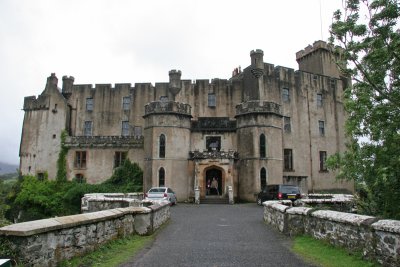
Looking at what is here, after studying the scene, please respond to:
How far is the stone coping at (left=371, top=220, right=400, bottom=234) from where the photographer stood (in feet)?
20.7

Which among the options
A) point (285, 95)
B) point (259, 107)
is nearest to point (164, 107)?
point (259, 107)

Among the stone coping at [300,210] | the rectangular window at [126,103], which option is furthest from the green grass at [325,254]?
the rectangular window at [126,103]

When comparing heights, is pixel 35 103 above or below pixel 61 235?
above

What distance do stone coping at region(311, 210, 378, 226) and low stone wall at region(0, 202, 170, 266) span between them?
5529mm

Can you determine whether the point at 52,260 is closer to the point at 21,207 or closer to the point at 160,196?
the point at 160,196

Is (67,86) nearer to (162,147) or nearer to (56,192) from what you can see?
(56,192)

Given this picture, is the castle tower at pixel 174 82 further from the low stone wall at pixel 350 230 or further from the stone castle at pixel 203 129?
the low stone wall at pixel 350 230

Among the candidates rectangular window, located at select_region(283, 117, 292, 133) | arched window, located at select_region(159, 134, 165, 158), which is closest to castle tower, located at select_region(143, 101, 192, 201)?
arched window, located at select_region(159, 134, 165, 158)

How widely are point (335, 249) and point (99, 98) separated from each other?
36.7 meters

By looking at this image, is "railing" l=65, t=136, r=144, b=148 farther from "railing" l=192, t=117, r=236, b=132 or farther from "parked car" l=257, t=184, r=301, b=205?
"parked car" l=257, t=184, r=301, b=205

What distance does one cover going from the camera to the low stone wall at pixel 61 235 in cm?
612

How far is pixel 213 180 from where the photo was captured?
32594 mm

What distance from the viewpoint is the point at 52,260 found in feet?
22.4

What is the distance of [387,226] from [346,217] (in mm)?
1759
